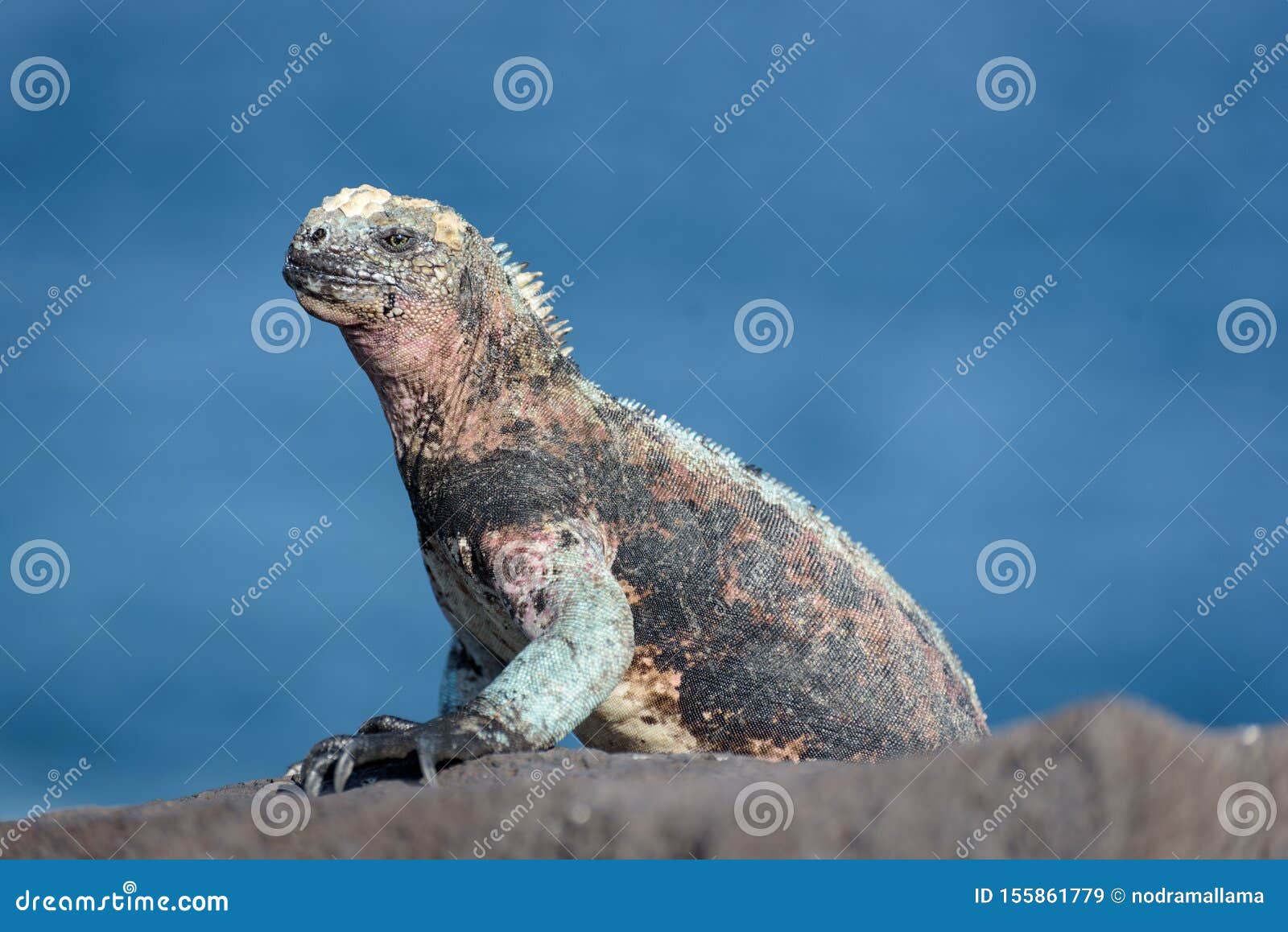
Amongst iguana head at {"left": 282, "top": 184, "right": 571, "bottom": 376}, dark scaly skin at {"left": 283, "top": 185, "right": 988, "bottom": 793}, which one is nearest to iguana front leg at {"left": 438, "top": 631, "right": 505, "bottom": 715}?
dark scaly skin at {"left": 283, "top": 185, "right": 988, "bottom": 793}

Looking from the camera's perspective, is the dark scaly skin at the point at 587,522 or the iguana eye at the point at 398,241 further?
the iguana eye at the point at 398,241

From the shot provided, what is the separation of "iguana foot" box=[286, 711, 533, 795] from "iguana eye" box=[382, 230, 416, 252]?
11.2ft

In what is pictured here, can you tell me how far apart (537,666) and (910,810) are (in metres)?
3.89

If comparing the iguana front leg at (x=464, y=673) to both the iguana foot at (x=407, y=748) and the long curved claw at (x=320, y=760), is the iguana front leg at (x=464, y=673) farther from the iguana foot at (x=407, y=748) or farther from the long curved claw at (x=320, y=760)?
the long curved claw at (x=320, y=760)

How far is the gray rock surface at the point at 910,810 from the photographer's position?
151 inches

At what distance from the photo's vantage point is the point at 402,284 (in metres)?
8.99

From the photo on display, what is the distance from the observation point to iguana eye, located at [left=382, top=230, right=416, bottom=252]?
9039 millimetres

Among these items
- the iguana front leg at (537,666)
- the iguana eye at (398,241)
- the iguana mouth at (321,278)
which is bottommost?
the iguana front leg at (537,666)

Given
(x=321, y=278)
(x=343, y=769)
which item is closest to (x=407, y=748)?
(x=343, y=769)

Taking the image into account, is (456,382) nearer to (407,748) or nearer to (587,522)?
(587,522)

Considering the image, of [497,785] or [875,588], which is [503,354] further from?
[497,785]

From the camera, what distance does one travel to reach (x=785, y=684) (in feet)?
30.0

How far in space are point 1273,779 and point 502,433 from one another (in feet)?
19.7

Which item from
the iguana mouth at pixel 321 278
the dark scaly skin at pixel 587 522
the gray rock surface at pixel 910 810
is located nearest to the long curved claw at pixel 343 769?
the gray rock surface at pixel 910 810
